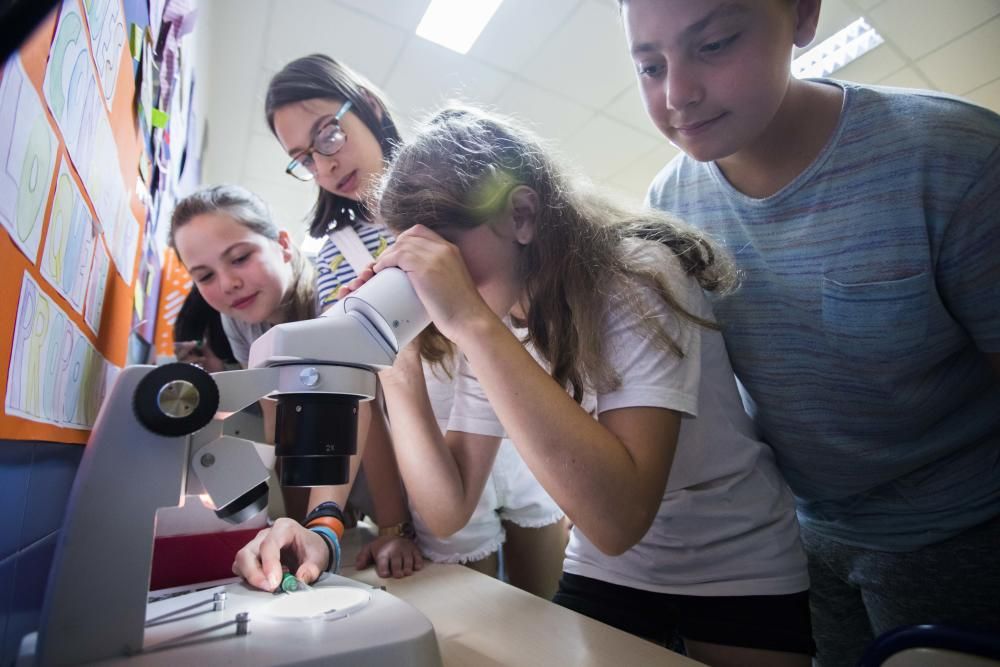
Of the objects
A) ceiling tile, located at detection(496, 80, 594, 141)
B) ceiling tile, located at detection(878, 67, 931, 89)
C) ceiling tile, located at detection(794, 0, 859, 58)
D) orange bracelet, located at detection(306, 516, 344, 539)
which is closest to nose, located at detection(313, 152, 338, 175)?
orange bracelet, located at detection(306, 516, 344, 539)

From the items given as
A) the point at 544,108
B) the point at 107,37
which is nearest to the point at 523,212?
the point at 107,37

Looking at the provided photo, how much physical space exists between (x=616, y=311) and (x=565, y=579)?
15.8 inches

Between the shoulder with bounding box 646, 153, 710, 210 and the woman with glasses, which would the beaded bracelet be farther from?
the shoulder with bounding box 646, 153, 710, 210

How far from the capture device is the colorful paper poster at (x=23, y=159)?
37 centimetres

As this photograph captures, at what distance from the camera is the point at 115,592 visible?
15.8 inches

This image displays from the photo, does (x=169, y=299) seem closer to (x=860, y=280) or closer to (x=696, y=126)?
(x=696, y=126)

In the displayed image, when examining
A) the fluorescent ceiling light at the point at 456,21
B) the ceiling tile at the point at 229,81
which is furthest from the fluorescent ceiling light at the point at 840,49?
the ceiling tile at the point at 229,81

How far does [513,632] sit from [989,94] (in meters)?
3.89

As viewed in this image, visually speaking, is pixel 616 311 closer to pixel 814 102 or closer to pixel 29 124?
pixel 814 102

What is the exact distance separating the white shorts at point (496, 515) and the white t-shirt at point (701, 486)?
225 millimetres

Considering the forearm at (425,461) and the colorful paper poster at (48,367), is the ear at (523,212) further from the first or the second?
the colorful paper poster at (48,367)

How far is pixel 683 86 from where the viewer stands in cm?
67

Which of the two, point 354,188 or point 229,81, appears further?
point 229,81

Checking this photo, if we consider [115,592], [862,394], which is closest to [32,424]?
A: [115,592]
